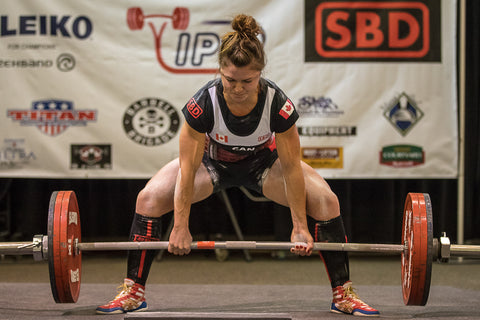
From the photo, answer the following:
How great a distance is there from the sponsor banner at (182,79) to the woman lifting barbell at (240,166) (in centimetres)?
150

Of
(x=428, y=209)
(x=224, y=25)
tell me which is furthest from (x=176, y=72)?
(x=428, y=209)

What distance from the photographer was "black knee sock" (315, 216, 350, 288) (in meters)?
2.67

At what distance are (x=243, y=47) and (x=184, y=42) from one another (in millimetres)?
2048

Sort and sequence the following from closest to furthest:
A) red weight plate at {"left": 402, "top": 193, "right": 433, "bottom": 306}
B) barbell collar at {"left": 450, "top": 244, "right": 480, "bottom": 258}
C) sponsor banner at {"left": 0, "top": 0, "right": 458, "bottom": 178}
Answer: red weight plate at {"left": 402, "top": 193, "right": 433, "bottom": 306}, barbell collar at {"left": 450, "top": 244, "right": 480, "bottom": 258}, sponsor banner at {"left": 0, "top": 0, "right": 458, "bottom": 178}

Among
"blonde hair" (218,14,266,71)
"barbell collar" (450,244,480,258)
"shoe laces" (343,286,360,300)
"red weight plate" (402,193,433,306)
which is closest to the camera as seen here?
"blonde hair" (218,14,266,71)

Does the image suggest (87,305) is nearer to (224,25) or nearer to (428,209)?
(428,209)

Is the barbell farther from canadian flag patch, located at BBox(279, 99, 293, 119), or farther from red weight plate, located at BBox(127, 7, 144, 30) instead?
red weight plate, located at BBox(127, 7, 144, 30)

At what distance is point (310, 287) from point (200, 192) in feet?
4.05

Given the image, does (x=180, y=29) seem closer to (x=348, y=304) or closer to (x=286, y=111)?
(x=286, y=111)

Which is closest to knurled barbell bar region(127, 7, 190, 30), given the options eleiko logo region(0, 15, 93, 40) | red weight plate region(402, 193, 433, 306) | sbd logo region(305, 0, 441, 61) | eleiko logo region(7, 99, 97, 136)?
eleiko logo region(0, 15, 93, 40)

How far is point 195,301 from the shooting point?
119 inches

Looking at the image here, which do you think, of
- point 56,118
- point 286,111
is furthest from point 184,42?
point 286,111

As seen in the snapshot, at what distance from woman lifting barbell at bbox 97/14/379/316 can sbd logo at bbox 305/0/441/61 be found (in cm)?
172

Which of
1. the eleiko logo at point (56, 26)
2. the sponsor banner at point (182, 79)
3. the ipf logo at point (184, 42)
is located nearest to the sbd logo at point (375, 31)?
the sponsor banner at point (182, 79)
